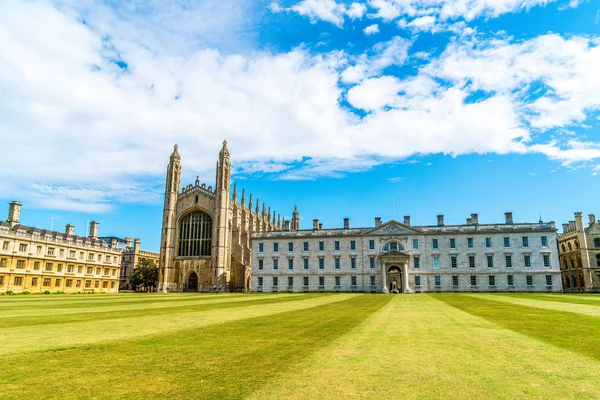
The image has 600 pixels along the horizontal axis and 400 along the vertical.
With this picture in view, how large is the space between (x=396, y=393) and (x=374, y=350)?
361 cm

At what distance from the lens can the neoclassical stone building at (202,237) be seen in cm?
6994

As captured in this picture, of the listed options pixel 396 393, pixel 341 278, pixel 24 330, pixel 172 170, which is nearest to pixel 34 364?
pixel 24 330

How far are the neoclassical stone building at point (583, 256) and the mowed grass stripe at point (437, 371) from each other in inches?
2719

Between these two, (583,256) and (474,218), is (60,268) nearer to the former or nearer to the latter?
(474,218)

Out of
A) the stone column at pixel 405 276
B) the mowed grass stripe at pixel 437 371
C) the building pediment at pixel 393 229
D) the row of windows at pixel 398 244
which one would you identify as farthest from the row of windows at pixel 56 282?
the mowed grass stripe at pixel 437 371

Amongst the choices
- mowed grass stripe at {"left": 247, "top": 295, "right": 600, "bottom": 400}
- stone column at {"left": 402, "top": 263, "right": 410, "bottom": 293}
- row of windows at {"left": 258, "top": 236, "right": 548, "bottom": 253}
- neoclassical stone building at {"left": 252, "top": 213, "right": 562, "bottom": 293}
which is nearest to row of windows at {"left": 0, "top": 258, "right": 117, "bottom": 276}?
neoclassical stone building at {"left": 252, "top": 213, "right": 562, "bottom": 293}

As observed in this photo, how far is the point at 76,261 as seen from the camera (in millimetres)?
65375

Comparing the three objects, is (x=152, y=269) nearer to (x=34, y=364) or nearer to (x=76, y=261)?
(x=76, y=261)

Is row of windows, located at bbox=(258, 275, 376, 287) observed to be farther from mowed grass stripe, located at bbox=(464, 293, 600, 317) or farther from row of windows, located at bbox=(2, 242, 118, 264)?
mowed grass stripe, located at bbox=(464, 293, 600, 317)

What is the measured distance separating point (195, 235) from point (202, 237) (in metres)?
1.48

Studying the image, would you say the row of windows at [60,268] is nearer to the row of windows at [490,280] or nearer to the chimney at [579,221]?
the row of windows at [490,280]

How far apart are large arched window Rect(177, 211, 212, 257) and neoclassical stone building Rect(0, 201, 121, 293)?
13.6 meters

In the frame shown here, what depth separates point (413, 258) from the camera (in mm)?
59750

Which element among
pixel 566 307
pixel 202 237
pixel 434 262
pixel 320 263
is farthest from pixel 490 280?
pixel 202 237
